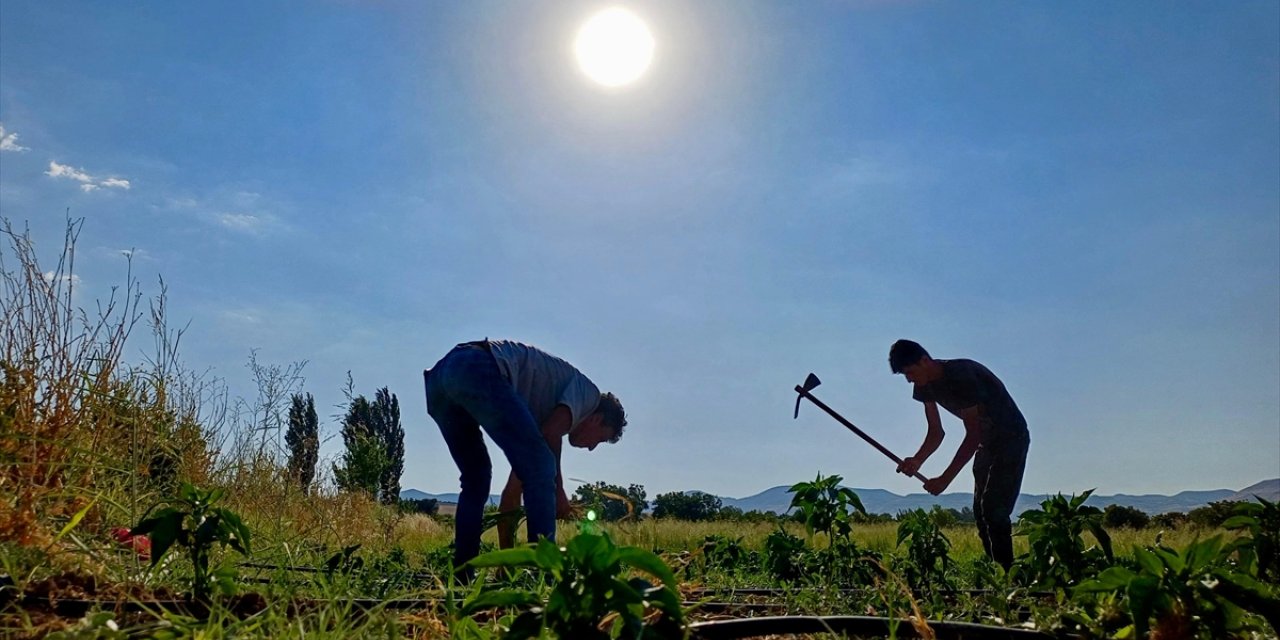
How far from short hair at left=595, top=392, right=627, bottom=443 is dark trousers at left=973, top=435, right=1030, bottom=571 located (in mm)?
2338

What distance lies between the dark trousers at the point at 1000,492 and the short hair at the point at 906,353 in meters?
0.70

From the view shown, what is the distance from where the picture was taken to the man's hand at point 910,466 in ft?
19.4

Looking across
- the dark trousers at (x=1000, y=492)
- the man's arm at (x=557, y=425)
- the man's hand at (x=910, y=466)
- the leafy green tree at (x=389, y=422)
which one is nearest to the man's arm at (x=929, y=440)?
the man's hand at (x=910, y=466)

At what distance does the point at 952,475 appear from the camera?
5.67m

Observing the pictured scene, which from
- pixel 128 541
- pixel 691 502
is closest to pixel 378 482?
pixel 128 541

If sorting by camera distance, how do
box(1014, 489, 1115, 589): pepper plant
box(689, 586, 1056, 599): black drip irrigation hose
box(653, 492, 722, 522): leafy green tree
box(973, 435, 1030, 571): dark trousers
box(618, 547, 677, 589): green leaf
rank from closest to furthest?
box(618, 547, 677, 589): green leaf
box(1014, 489, 1115, 589): pepper plant
box(689, 586, 1056, 599): black drip irrigation hose
box(973, 435, 1030, 571): dark trousers
box(653, 492, 722, 522): leafy green tree

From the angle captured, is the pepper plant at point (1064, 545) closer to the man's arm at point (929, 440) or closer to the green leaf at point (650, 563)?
the green leaf at point (650, 563)

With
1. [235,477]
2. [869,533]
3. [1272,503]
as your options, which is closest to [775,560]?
[1272,503]

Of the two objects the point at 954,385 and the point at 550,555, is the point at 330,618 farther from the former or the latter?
the point at 954,385

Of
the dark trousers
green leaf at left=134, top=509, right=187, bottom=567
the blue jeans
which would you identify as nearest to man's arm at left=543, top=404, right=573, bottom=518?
the blue jeans

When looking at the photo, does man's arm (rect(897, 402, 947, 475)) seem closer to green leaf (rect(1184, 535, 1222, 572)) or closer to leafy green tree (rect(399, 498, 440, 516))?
green leaf (rect(1184, 535, 1222, 572))

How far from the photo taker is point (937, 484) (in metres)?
5.95

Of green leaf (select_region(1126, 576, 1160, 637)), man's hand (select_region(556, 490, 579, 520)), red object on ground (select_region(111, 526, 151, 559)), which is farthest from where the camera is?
man's hand (select_region(556, 490, 579, 520))

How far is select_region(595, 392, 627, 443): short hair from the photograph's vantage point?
178 inches
